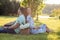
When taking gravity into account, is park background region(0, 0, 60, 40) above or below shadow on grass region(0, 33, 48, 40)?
above

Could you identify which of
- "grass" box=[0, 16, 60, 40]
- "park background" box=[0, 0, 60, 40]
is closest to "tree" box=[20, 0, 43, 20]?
"park background" box=[0, 0, 60, 40]

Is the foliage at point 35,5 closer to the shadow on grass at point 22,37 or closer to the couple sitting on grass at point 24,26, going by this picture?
the couple sitting on grass at point 24,26

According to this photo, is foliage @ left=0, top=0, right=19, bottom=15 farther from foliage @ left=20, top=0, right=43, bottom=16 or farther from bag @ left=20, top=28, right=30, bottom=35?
bag @ left=20, top=28, right=30, bottom=35

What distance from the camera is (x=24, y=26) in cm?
190

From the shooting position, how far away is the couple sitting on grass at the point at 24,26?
1.88 metres

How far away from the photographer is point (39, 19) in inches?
74.2

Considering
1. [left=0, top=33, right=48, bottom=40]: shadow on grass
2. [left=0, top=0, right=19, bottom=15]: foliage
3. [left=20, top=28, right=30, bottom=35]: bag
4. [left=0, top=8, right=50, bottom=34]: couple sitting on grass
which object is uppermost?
[left=0, top=0, right=19, bottom=15]: foliage

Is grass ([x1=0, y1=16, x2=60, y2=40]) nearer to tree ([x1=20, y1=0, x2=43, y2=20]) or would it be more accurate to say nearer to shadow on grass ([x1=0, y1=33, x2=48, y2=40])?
shadow on grass ([x1=0, y1=33, x2=48, y2=40])

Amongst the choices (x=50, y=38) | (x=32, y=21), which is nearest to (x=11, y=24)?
(x=32, y=21)

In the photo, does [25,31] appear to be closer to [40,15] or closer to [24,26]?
[24,26]

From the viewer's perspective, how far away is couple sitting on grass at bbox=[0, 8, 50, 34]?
188 centimetres

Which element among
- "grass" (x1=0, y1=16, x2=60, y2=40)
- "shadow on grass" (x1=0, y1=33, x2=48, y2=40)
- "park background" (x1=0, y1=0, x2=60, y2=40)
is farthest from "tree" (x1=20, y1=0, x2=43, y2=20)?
"shadow on grass" (x1=0, y1=33, x2=48, y2=40)

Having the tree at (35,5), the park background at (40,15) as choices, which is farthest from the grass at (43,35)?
the tree at (35,5)

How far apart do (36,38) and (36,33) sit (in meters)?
0.06
